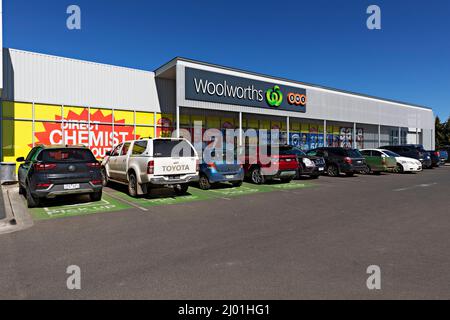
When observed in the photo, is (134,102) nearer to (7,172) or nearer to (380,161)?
(7,172)

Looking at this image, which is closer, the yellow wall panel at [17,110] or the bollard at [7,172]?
the bollard at [7,172]

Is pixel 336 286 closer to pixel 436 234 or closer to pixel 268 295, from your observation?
pixel 268 295

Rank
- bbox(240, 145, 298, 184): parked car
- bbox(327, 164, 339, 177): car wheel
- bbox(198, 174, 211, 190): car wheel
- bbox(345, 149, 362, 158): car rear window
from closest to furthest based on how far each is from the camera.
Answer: bbox(198, 174, 211, 190): car wheel, bbox(240, 145, 298, 184): parked car, bbox(345, 149, 362, 158): car rear window, bbox(327, 164, 339, 177): car wheel

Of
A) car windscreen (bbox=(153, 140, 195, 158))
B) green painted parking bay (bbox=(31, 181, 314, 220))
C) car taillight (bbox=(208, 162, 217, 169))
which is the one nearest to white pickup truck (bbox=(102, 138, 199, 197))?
car windscreen (bbox=(153, 140, 195, 158))

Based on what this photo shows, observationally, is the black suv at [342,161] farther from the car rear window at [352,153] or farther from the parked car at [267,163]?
the parked car at [267,163]

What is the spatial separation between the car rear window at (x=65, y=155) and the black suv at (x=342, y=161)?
12852 mm

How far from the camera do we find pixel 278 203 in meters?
8.59

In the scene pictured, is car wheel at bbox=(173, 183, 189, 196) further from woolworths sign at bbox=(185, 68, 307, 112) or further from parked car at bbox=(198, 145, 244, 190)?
woolworths sign at bbox=(185, 68, 307, 112)

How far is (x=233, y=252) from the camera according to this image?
454 centimetres

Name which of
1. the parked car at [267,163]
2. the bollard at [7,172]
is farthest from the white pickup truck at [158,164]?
the bollard at [7,172]

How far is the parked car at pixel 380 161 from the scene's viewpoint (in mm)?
17828

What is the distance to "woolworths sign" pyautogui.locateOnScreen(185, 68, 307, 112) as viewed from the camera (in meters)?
17.1
